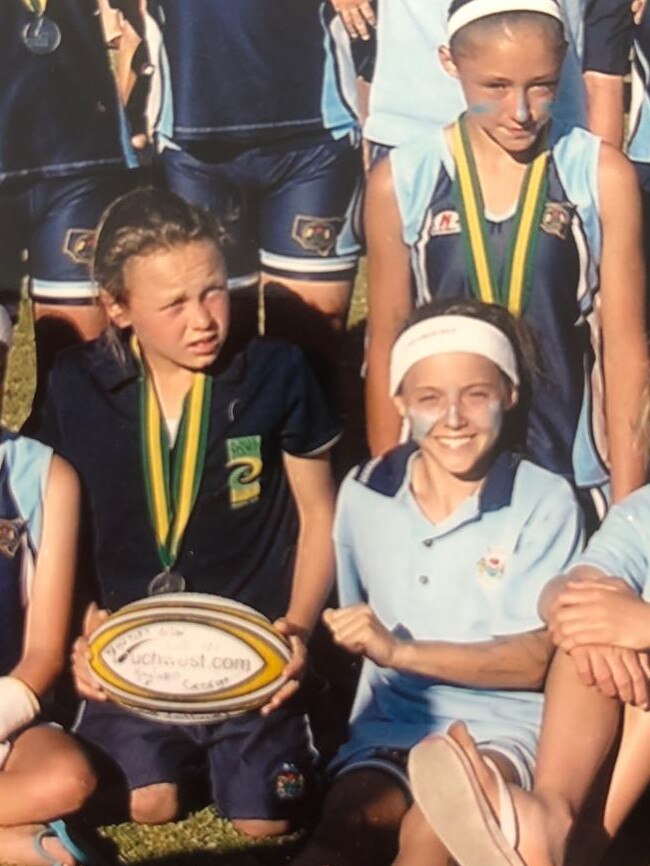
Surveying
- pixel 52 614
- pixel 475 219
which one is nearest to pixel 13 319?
pixel 52 614

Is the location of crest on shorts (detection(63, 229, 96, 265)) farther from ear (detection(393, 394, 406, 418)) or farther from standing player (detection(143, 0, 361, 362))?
ear (detection(393, 394, 406, 418))

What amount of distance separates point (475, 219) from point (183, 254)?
2.15ft

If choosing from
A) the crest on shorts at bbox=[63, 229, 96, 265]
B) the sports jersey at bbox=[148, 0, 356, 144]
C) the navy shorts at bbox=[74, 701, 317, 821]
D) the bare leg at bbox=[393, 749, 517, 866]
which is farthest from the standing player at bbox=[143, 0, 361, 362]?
the bare leg at bbox=[393, 749, 517, 866]

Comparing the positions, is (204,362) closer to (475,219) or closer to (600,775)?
(475,219)

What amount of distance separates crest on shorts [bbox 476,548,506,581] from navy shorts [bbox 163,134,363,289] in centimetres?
72

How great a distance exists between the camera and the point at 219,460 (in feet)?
12.2

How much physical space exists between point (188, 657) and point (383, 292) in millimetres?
959

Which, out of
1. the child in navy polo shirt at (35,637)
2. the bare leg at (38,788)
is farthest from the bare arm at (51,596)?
the bare leg at (38,788)

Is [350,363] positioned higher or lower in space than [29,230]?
lower

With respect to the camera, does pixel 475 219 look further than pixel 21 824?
No

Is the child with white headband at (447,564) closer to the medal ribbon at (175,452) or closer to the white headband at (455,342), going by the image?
the white headband at (455,342)

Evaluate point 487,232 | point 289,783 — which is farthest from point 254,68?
point 289,783

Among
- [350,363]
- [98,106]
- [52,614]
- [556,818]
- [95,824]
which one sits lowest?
[95,824]

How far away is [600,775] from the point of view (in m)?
3.69
